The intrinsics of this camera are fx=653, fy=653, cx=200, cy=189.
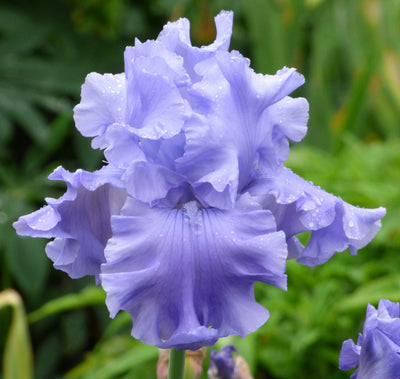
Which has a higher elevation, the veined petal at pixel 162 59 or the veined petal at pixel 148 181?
the veined petal at pixel 162 59

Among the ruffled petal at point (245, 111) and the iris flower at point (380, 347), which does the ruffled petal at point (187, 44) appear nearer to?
the ruffled petal at point (245, 111)

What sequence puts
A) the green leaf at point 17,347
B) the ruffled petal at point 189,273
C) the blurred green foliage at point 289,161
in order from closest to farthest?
the ruffled petal at point 189,273
the green leaf at point 17,347
the blurred green foliage at point 289,161

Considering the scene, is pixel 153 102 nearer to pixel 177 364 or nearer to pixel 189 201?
pixel 189 201

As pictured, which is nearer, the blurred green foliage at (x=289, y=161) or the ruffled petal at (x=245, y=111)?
the ruffled petal at (x=245, y=111)

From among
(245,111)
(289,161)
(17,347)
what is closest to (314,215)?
(245,111)

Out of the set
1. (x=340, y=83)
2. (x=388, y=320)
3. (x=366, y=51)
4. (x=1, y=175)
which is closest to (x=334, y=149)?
(x=366, y=51)

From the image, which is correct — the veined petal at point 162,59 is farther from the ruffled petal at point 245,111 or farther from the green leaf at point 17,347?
the green leaf at point 17,347

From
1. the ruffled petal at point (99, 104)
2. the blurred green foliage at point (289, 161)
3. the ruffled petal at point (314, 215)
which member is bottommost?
the blurred green foliage at point (289, 161)

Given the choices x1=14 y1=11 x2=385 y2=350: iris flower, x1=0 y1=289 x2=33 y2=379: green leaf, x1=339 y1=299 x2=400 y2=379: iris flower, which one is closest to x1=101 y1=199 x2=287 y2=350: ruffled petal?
x1=14 y1=11 x2=385 y2=350: iris flower

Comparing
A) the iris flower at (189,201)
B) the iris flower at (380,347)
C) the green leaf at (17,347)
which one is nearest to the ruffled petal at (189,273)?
the iris flower at (189,201)

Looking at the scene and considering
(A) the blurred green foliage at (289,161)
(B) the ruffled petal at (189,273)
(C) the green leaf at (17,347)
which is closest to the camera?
(B) the ruffled petal at (189,273)

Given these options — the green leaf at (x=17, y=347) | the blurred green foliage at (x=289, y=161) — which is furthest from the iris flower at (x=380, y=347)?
the green leaf at (x=17, y=347)
